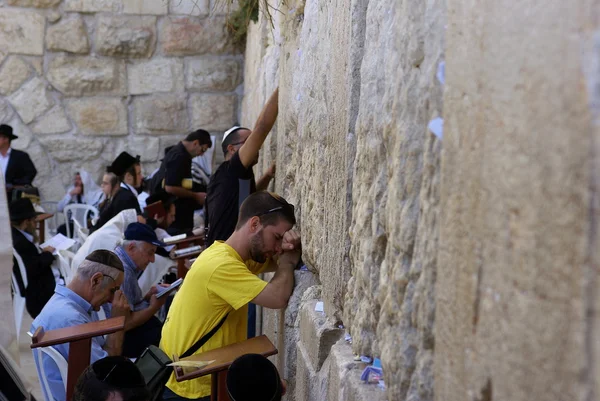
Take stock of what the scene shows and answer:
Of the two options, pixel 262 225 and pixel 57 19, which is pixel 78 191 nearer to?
pixel 57 19

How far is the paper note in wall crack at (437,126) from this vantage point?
4.37 feet

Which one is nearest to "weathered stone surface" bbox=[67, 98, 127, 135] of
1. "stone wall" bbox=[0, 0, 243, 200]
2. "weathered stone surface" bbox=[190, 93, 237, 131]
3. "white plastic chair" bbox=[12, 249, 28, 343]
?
"stone wall" bbox=[0, 0, 243, 200]

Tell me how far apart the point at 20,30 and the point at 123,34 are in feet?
3.35

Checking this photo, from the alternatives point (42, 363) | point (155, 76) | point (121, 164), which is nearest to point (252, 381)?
point (42, 363)

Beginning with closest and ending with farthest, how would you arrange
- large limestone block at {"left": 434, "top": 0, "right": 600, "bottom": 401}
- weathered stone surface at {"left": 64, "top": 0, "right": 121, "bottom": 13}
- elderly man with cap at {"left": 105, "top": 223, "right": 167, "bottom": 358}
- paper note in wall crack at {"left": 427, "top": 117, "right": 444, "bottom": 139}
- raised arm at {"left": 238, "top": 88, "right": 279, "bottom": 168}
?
large limestone block at {"left": 434, "top": 0, "right": 600, "bottom": 401}, paper note in wall crack at {"left": 427, "top": 117, "right": 444, "bottom": 139}, raised arm at {"left": 238, "top": 88, "right": 279, "bottom": 168}, elderly man with cap at {"left": 105, "top": 223, "right": 167, "bottom": 358}, weathered stone surface at {"left": 64, "top": 0, "right": 121, "bottom": 13}

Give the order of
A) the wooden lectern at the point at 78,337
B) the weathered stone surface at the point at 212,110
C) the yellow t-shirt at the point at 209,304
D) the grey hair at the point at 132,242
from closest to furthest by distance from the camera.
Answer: the yellow t-shirt at the point at 209,304
the wooden lectern at the point at 78,337
the grey hair at the point at 132,242
the weathered stone surface at the point at 212,110

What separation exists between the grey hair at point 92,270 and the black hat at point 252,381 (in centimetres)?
160

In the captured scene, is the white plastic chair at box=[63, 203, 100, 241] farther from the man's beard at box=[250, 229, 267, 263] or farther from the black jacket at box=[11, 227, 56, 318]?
the man's beard at box=[250, 229, 267, 263]

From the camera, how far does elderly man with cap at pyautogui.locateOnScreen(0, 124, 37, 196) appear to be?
8.18 m

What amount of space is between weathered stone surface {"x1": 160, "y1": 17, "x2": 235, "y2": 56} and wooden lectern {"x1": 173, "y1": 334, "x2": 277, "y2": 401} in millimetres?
6358

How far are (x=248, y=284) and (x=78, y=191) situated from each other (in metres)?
6.00

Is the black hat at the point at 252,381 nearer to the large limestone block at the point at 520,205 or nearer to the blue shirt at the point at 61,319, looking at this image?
the large limestone block at the point at 520,205

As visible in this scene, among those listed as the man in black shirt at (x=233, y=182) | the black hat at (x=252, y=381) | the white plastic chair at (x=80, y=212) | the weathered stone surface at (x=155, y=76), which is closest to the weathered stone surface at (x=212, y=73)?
the weathered stone surface at (x=155, y=76)

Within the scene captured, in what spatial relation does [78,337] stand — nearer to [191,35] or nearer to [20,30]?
[191,35]
